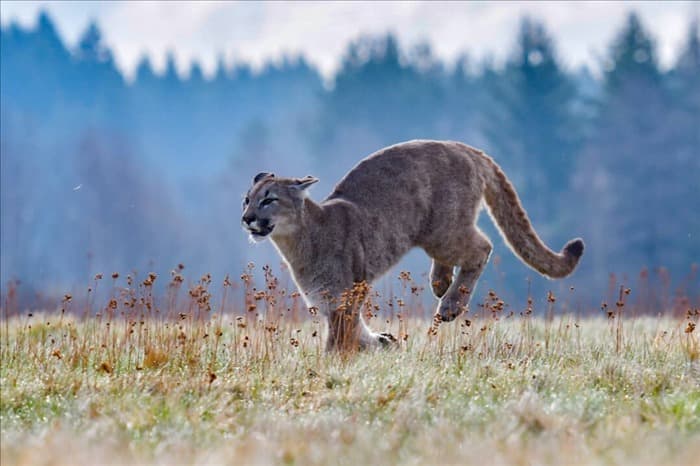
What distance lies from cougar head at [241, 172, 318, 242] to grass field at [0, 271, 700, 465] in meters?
1.11

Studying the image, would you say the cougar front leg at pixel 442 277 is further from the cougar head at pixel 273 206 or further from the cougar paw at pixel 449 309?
the cougar head at pixel 273 206

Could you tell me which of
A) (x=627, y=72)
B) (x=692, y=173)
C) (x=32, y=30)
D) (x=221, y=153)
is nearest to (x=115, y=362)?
(x=692, y=173)

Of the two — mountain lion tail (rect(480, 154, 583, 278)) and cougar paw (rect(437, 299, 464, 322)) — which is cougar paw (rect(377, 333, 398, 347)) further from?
mountain lion tail (rect(480, 154, 583, 278))

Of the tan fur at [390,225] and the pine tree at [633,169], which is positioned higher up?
the pine tree at [633,169]

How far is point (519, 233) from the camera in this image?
10273mm

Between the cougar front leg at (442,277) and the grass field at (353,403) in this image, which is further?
the cougar front leg at (442,277)

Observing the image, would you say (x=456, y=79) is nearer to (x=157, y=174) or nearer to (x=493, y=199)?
(x=157, y=174)

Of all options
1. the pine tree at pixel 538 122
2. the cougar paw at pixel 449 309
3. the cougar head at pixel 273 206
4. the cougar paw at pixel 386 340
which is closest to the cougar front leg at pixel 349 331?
the cougar paw at pixel 386 340

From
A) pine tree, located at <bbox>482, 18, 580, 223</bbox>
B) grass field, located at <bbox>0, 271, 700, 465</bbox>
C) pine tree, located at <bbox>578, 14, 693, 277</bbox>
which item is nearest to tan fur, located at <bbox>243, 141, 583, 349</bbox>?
grass field, located at <bbox>0, 271, 700, 465</bbox>

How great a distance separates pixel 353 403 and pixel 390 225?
3.35 m

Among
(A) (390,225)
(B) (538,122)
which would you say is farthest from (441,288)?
(B) (538,122)

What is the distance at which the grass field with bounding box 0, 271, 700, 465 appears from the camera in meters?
5.08

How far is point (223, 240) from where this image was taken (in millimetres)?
53562

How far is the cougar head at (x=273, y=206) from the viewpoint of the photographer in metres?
8.84
